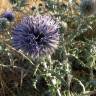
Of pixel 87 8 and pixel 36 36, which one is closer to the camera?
pixel 36 36

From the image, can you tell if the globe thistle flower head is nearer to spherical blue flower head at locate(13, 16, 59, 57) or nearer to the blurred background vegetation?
the blurred background vegetation

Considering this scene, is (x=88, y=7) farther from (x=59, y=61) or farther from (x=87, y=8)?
(x=59, y=61)

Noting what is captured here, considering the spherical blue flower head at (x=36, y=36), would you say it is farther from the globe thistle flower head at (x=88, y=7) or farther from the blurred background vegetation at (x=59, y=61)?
the globe thistle flower head at (x=88, y=7)

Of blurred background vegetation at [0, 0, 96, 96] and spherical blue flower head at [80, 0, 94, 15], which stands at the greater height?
spherical blue flower head at [80, 0, 94, 15]

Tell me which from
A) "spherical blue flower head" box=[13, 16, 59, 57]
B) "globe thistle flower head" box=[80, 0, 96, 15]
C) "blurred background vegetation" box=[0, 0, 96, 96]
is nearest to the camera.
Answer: "spherical blue flower head" box=[13, 16, 59, 57]

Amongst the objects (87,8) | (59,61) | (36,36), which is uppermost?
(87,8)

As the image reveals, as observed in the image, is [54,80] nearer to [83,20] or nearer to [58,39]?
[58,39]

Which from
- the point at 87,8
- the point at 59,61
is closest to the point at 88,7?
the point at 87,8

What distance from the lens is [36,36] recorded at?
5.68 feet

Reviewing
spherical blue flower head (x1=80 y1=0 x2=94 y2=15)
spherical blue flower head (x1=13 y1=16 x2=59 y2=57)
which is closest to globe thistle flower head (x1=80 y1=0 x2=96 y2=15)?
spherical blue flower head (x1=80 y1=0 x2=94 y2=15)

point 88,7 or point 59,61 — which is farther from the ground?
point 88,7

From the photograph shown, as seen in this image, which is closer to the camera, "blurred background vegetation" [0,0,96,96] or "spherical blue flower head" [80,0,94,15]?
"blurred background vegetation" [0,0,96,96]

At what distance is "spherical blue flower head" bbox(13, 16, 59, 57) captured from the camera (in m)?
1.71

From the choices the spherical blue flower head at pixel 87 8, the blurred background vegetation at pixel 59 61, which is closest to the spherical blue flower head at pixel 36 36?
the blurred background vegetation at pixel 59 61
